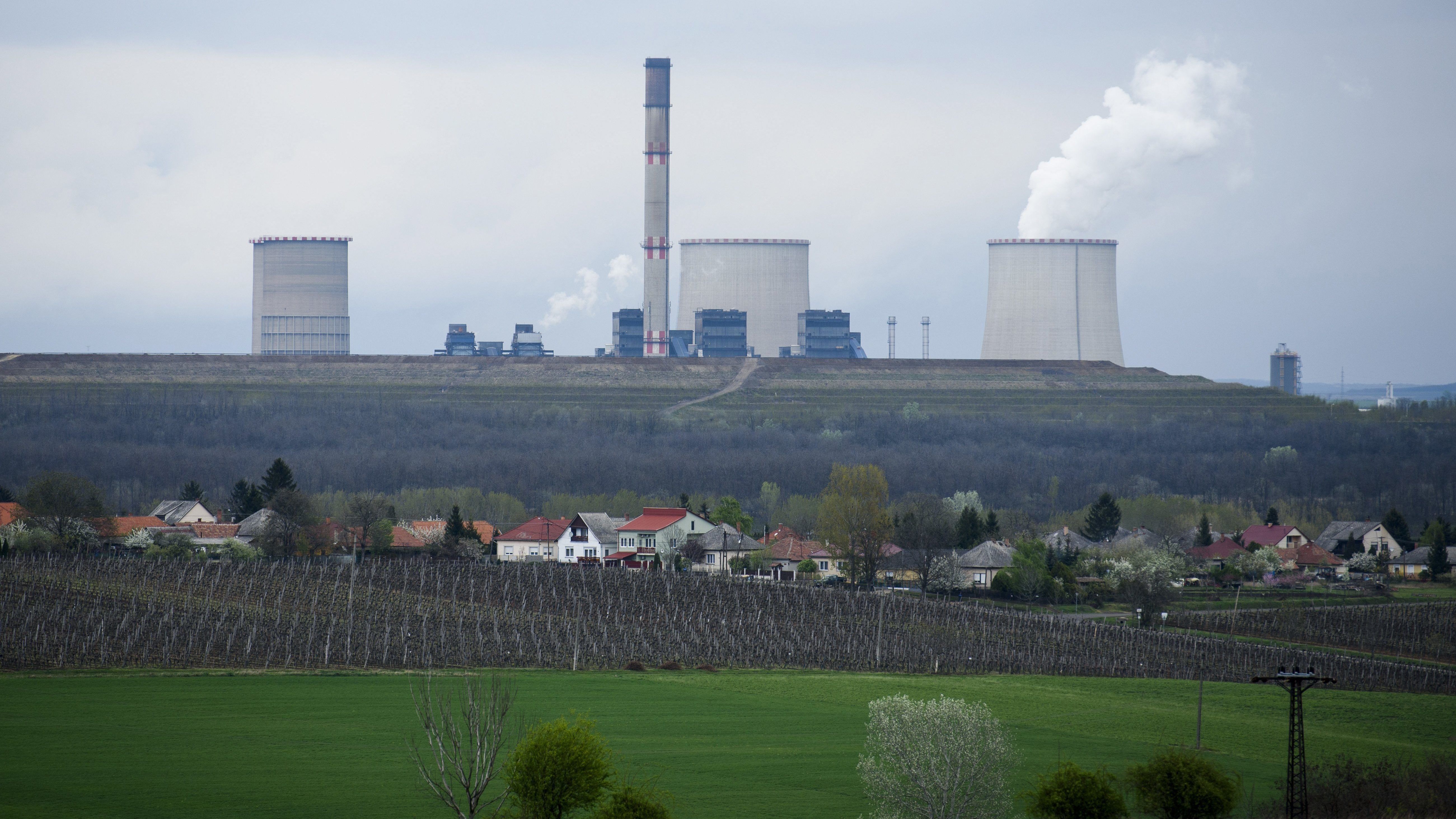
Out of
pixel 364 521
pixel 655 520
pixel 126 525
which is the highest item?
pixel 364 521

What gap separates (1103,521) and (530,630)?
154ft

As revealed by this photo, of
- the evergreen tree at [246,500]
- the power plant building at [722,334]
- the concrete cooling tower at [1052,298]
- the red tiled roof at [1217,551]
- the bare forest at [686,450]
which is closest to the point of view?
the red tiled roof at [1217,551]

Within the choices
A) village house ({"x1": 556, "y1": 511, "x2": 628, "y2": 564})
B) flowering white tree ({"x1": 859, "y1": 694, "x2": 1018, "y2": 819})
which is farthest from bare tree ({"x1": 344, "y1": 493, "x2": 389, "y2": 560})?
flowering white tree ({"x1": 859, "y1": 694, "x2": 1018, "y2": 819})

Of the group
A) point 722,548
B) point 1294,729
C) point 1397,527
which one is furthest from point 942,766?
point 1397,527

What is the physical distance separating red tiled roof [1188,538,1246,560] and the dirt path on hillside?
66.4 m

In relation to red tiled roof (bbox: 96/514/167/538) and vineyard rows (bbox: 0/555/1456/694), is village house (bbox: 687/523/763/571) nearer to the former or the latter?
vineyard rows (bbox: 0/555/1456/694)

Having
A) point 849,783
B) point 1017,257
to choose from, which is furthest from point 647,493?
point 849,783

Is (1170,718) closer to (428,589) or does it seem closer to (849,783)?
(849,783)

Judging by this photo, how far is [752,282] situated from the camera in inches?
6009

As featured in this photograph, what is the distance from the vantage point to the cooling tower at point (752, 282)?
494 feet

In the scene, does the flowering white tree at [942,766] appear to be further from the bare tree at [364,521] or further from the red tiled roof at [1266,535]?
the red tiled roof at [1266,535]

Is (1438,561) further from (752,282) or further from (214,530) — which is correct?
(752,282)

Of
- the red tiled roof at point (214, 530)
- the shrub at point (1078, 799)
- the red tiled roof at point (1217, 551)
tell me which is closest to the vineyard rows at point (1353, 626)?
the red tiled roof at point (1217, 551)

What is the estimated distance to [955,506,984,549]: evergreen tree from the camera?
74.2m
